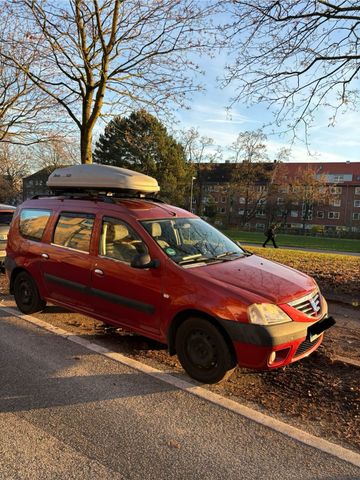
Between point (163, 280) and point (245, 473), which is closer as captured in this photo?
point (245, 473)

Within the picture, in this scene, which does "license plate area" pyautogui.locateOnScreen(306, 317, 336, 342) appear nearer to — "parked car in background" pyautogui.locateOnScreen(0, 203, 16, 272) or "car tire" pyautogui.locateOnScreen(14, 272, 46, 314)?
"car tire" pyautogui.locateOnScreen(14, 272, 46, 314)

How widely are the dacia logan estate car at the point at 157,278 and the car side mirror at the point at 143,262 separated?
11mm

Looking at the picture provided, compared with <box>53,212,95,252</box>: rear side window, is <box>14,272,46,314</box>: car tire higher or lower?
lower

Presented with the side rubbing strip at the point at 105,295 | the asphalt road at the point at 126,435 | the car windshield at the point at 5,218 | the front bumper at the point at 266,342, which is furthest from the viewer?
the car windshield at the point at 5,218

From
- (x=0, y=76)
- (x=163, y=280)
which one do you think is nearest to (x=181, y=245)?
(x=163, y=280)

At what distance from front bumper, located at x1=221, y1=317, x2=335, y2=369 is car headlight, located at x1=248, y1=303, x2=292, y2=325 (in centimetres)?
4

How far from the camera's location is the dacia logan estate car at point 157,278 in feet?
12.7

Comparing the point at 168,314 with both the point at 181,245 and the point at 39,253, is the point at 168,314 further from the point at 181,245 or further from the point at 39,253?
the point at 39,253

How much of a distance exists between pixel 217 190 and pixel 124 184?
6560 cm

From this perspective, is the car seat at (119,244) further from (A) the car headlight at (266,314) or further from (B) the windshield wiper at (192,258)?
(A) the car headlight at (266,314)

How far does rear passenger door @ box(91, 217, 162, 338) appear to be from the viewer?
14.8ft

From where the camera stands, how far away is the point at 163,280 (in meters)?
4.38

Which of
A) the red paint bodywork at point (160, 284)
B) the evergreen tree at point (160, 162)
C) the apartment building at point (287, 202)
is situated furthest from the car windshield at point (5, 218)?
the apartment building at point (287, 202)

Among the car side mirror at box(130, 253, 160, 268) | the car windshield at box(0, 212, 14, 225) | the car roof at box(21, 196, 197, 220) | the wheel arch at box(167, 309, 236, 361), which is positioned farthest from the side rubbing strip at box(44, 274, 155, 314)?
the car windshield at box(0, 212, 14, 225)
